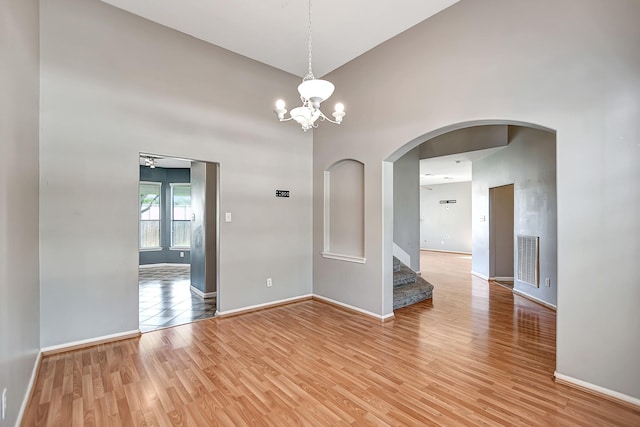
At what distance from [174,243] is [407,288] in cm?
732

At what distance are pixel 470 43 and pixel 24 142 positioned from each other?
14.4 feet

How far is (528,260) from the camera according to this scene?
530 cm

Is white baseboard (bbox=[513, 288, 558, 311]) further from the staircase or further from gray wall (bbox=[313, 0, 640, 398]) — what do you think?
gray wall (bbox=[313, 0, 640, 398])

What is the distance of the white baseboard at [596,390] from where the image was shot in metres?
2.25

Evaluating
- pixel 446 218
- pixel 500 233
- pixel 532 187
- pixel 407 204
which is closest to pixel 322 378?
pixel 532 187

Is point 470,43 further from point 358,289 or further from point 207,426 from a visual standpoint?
point 207,426

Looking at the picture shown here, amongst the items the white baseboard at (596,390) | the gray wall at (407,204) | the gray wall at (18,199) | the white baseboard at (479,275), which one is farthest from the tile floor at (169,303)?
the white baseboard at (479,275)

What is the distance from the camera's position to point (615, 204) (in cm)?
233

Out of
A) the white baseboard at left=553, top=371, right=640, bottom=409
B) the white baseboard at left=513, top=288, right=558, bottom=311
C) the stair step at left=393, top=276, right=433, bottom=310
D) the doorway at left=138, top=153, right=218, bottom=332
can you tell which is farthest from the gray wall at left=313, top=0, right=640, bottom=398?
the doorway at left=138, top=153, right=218, bottom=332

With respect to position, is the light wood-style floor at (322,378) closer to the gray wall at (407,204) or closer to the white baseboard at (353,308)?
the white baseboard at (353,308)

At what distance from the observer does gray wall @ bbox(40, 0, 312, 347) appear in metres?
3.08

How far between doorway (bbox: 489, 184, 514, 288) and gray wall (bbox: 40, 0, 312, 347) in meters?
5.32

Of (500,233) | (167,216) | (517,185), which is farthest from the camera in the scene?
(167,216)

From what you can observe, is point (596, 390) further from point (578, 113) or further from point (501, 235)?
point (501, 235)
